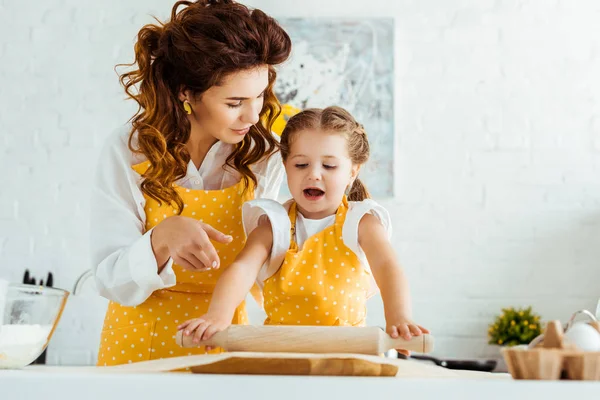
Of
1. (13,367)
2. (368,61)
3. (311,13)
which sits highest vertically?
(311,13)

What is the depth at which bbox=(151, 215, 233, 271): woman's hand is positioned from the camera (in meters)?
0.96

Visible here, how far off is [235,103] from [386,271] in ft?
1.30

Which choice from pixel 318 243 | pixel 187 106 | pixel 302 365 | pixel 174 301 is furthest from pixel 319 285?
pixel 302 365

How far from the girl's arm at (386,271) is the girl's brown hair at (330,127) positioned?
0.50ft

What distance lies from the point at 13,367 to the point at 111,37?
2.82 metres

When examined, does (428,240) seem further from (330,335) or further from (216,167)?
(330,335)

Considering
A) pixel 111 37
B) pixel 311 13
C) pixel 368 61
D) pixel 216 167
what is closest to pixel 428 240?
pixel 368 61

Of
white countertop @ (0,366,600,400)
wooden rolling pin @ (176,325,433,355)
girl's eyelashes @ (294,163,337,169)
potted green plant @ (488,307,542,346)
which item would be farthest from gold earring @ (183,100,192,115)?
potted green plant @ (488,307,542,346)

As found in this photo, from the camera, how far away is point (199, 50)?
1.34 metres

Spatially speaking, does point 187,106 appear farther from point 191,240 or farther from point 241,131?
point 191,240

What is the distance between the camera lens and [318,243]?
1273 mm

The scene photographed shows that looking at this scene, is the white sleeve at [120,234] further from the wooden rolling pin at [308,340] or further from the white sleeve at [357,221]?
the wooden rolling pin at [308,340]

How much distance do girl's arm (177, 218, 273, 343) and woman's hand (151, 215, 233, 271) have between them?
0.24ft

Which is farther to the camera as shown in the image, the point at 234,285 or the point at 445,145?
the point at 445,145
